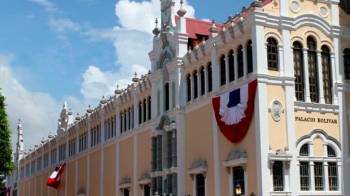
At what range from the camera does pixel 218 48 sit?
119 ft

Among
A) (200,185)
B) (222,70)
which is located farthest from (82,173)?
(222,70)

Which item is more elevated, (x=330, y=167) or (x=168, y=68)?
(x=168, y=68)

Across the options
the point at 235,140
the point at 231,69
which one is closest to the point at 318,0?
the point at 231,69

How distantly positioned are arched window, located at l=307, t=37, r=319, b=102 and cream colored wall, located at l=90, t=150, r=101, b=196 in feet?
91.2

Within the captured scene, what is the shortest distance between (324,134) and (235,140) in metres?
4.79

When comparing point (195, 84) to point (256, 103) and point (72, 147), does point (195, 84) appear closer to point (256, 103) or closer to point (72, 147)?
point (256, 103)

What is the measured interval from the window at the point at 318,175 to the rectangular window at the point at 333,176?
0.53 meters

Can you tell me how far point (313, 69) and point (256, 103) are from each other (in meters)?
4.39

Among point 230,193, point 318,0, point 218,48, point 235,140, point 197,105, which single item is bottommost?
point 230,193

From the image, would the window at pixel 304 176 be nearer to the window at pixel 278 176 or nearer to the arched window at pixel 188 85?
the window at pixel 278 176

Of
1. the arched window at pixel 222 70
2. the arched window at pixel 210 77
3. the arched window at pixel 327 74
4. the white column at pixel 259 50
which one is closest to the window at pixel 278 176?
the white column at pixel 259 50

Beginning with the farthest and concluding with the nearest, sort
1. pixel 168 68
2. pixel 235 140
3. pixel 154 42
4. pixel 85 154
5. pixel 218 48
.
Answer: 1. pixel 85 154
2. pixel 154 42
3. pixel 168 68
4. pixel 218 48
5. pixel 235 140

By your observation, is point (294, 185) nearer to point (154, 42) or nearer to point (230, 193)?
point (230, 193)

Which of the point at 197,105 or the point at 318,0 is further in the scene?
the point at 197,105
